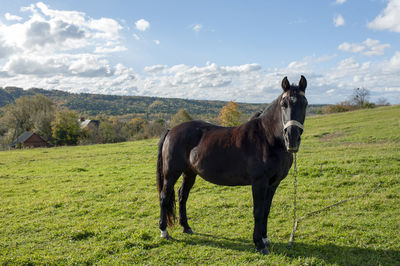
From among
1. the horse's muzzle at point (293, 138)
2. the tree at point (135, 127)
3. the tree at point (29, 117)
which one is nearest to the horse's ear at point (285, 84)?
the horse's muzzle at point (293, 138)

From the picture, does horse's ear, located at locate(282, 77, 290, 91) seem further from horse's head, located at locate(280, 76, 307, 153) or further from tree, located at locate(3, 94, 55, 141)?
tree, located at locate(3, 94, 55, 141)

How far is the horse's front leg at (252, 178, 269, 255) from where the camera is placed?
4465 millimetres

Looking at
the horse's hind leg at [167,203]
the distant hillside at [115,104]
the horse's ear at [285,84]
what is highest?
the distant hillside at [115,104]

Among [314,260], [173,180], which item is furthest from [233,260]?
[173,180]

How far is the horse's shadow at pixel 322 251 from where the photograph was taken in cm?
436

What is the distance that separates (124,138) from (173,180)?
52.5 m

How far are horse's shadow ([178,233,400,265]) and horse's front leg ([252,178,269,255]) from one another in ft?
0.59

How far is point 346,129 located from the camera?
25.8 m

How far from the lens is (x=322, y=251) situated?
4.71 m

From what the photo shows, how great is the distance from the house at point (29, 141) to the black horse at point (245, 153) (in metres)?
46.9

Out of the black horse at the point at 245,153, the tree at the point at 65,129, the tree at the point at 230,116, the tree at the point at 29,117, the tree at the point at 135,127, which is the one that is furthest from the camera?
the tree at the point at 135,127

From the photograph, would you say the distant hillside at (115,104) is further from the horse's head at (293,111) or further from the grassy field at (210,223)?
the horse's head at (293,111)

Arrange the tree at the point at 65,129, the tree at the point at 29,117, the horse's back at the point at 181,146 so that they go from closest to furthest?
1. the horse's back at the point at 181,146
2. the tree at the point at 65,129
3. the tree at the point at 29,117

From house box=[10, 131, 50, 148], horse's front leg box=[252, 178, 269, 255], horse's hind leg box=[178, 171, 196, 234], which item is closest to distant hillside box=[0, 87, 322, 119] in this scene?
house box=[10, 131, 50, 148]
